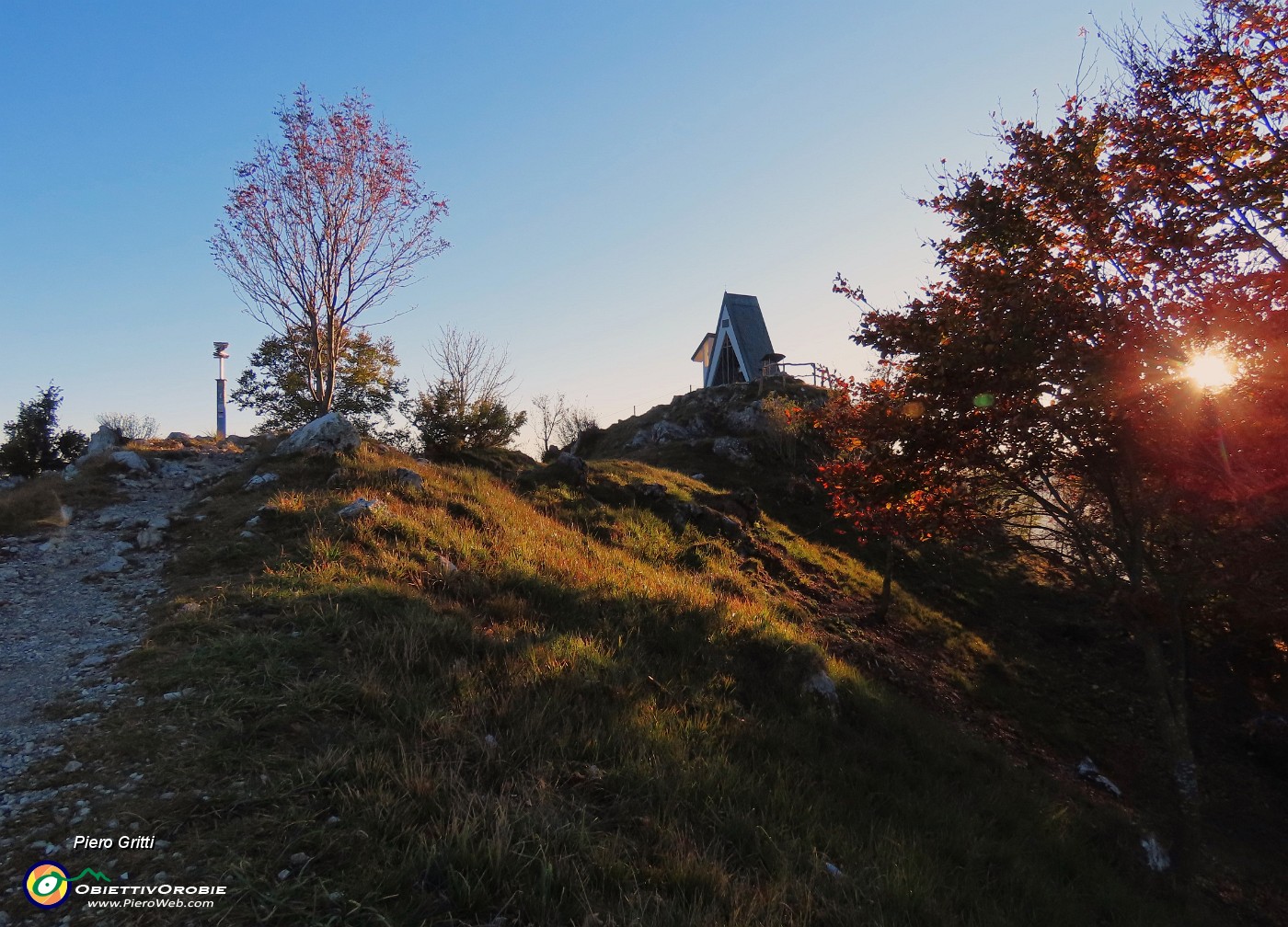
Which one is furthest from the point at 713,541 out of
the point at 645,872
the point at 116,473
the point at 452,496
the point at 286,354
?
the point at 286,354

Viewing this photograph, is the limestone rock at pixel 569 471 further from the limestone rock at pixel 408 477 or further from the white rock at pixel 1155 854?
the white rock at pixel 1155 854

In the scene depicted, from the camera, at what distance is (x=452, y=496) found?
34.4ft

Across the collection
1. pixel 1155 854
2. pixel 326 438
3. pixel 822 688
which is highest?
pixel 326 438

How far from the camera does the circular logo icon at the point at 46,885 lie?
2533 millimetres

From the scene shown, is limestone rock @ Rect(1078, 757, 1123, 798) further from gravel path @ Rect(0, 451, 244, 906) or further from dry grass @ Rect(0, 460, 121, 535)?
dry grass @ Rect(0, 460, 121, 535)

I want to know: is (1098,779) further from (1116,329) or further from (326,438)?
(326,438)

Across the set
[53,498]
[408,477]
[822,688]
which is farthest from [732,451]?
[53,498]

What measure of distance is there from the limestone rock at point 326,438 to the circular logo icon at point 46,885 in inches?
399

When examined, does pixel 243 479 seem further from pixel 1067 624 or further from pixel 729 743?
pixel 1067 624

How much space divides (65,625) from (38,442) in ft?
52.7

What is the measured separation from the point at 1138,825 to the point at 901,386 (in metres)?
6.19

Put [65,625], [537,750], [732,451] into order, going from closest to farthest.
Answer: [537,750]
[65,625]
[732,451]

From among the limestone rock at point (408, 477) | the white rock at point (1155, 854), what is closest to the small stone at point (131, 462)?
the limestone rock at point (408, 477)

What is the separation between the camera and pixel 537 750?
4.24 metres
